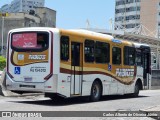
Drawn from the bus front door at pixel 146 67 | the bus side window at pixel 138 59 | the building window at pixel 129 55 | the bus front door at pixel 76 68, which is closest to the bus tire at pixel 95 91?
the bus front door at pixel 76 68

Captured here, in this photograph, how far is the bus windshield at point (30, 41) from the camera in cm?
1738

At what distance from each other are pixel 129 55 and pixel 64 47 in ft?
22.7

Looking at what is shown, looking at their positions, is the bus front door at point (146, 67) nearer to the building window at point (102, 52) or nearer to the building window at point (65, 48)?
the building window at point (102, 52)

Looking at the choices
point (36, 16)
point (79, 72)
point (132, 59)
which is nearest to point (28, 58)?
point (79, 72)

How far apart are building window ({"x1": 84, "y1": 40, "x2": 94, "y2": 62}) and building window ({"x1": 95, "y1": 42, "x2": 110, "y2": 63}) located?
0.38 metres

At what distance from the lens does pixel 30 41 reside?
57.8 feet

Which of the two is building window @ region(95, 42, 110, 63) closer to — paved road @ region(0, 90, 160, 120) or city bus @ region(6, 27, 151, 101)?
city bus @ region(6, 27, 151, 101)

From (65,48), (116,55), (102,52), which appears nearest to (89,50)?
(102,52)

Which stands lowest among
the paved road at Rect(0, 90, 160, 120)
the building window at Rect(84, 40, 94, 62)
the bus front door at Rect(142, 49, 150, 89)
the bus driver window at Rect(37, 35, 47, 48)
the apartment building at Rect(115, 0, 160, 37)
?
the paved road at Rect(0, 90, 160, 120)

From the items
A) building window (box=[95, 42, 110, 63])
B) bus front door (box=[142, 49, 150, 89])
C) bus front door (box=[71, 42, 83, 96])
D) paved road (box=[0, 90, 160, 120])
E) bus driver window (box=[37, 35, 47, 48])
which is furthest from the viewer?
bus front door (box=[142, 49, 150, 89])

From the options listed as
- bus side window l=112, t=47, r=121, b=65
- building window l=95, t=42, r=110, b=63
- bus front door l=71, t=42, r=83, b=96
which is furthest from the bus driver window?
bus side window l=112, t=47, r=121, b=65

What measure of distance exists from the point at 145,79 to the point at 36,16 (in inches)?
2520

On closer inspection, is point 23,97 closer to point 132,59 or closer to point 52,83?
point 52,83

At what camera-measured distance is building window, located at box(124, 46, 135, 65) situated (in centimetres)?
2323
